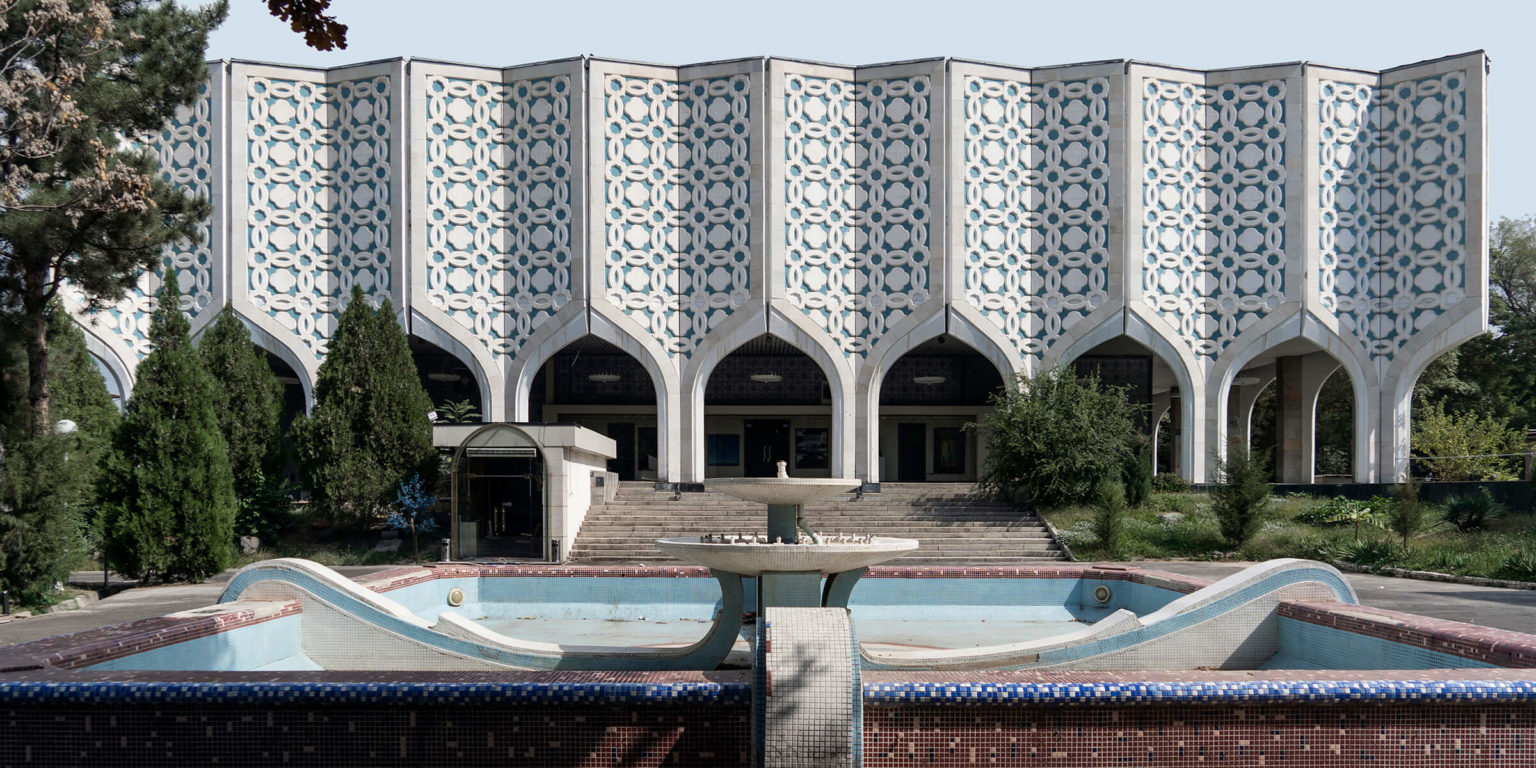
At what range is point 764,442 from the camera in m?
35.6

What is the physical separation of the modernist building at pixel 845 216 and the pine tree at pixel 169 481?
10.2 metres

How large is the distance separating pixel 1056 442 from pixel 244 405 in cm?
1699

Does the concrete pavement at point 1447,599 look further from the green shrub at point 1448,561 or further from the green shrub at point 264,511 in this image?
the green shrub at point 264,511

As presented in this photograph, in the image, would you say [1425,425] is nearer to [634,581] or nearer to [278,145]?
[634,581]

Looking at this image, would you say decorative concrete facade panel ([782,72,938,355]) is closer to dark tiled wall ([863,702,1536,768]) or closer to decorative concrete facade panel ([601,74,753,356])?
decorative concrete facade panel ([601,74,753,356])

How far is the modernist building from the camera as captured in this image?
93.5ft

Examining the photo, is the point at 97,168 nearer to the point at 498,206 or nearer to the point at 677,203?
the point at 498,206

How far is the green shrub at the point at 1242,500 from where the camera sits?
21.6 meters

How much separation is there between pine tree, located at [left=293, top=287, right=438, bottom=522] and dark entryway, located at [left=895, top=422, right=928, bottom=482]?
1542 centimetres

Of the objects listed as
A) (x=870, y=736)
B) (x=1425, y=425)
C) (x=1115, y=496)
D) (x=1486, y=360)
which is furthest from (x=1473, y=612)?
(x=1486, y=360)

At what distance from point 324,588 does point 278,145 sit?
2163 centimetres

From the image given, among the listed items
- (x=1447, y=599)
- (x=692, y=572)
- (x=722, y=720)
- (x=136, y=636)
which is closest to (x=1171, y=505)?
(x=1447, y=599)

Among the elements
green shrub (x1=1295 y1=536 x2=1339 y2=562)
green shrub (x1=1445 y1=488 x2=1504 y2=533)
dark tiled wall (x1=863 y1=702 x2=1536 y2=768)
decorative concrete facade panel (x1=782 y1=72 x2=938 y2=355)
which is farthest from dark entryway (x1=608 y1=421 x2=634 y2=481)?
dark tiled wall (x1=863 y1=702 x2=1536 y2=768)

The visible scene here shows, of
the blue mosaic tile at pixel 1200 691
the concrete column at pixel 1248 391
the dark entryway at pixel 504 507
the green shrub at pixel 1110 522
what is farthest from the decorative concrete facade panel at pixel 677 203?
the blue mosaic tile at pixel 1200 691
